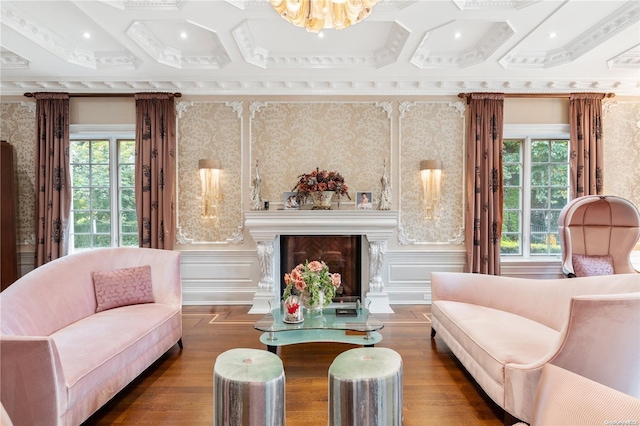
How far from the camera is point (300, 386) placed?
91.8 inches

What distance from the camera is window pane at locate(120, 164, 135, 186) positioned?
181 inches

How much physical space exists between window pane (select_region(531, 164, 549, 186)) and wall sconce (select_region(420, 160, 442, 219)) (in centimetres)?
140

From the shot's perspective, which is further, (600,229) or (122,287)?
(600,229)

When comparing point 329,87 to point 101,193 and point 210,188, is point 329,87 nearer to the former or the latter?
point 210,188

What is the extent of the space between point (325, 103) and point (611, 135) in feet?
12.8

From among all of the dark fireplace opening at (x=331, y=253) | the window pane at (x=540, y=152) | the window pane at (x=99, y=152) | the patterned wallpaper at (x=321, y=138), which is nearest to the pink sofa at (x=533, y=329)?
the dark fireplace opening at (x=331, y=253)

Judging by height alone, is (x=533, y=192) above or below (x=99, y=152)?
below

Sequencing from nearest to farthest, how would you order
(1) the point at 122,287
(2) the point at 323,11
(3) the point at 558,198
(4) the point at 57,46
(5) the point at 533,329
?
(2) the point at 323,11 → (5) the point at 533,329 → (1) the point at 122,287 → (4) the point at 57,46 → (3) the point at 558,198

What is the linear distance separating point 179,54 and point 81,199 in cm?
250

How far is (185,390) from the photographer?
231 centimetres

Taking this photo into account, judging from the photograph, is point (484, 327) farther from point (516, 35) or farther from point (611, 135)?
point (611, 135)

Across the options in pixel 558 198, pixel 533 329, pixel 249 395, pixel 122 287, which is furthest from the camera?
pixel 558 198

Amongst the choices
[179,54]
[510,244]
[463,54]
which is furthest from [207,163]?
[510,244]

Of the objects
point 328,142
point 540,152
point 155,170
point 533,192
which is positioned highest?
point 328,142
